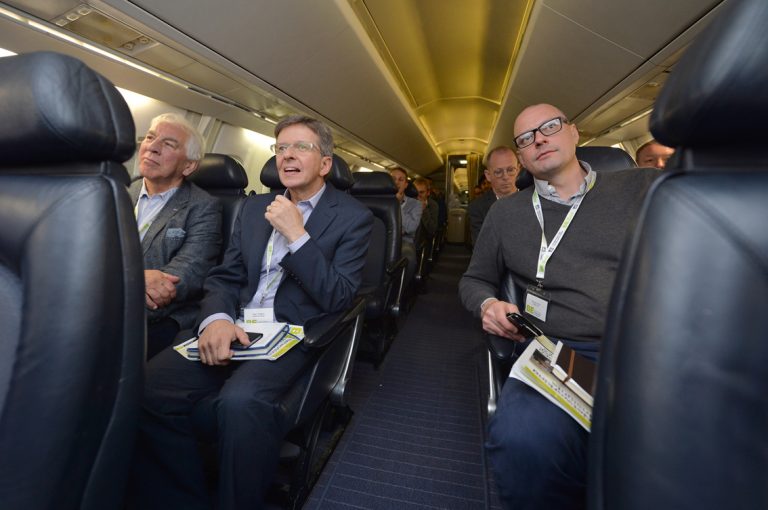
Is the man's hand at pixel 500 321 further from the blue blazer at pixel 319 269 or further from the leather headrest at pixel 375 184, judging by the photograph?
the leather headrest at pixel 375 184

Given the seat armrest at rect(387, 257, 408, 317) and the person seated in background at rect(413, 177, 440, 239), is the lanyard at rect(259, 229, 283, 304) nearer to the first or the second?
the seat armrest at rect(387, 257, 408, 317)

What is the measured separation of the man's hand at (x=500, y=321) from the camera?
1456 mm

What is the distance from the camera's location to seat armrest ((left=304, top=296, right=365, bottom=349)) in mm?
1337

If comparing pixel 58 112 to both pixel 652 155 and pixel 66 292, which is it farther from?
pixel 652 155

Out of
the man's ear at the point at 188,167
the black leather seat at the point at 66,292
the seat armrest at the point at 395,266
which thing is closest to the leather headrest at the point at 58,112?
the black leather seat at the point at 66,292

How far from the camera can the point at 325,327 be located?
1.43 meters

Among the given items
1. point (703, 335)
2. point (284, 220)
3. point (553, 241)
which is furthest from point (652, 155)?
point (703, 335)

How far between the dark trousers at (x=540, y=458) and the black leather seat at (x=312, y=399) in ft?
2.42

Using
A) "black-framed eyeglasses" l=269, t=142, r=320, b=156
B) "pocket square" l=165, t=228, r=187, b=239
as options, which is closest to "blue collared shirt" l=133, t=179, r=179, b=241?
"pocket square" l=165, t=228, r=187, b=239

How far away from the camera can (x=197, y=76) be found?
10.5 ft

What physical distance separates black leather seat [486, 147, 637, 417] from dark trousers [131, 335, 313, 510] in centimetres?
78

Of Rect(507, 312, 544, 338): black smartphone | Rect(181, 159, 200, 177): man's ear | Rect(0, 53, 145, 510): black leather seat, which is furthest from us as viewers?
Rect(181, 159, 200, 177): man's ear

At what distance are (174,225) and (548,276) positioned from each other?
208 cm

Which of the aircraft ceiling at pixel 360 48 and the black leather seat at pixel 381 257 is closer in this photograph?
the aircraft ceiling at pixel 360 48
